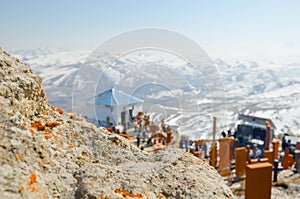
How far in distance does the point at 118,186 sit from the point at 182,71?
10.5 m

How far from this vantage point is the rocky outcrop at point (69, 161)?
1483 millimetres

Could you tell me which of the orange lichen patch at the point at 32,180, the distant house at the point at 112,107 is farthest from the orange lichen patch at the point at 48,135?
the distant house at the point at 112,107

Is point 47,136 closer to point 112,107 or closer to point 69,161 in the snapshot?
point 69,161

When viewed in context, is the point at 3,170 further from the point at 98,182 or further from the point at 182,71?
the point at 182,71

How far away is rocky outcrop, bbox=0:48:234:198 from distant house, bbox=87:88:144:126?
13130 mm

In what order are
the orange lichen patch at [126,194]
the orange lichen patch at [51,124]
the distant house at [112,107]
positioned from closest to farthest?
the orange lichen patch at [126,194] < the orange lichen patch at [51,124] < the distant house at [112,107]

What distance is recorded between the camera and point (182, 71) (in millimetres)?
11930

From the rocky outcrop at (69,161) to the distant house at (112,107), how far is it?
13130 millimetres

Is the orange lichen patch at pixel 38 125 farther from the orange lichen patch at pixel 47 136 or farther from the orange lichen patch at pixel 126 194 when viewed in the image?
the orange lichen patch at pixel 126 194

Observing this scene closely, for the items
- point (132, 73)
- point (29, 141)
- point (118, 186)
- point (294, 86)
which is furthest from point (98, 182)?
point (294, 86)

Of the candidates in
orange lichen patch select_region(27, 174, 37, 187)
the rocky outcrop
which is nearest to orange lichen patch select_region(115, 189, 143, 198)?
the rocky outcrop

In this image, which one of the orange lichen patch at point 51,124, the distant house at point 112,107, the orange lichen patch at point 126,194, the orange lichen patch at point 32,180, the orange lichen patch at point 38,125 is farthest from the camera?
the distant house at point 112,107

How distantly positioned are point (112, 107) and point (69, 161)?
1392cm

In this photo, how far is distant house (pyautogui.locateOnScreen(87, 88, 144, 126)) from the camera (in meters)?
15.8
